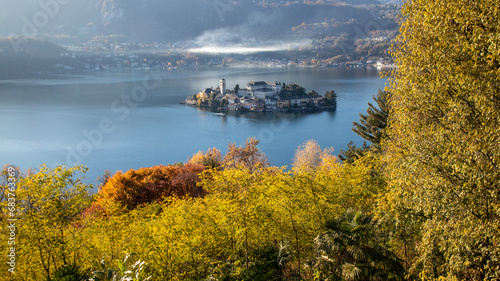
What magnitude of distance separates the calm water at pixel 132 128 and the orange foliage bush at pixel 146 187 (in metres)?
11.5

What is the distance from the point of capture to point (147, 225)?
17.7ft

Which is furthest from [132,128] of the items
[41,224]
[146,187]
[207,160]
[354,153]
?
[41,224]

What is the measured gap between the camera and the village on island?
43.2m

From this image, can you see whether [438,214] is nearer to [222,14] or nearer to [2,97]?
[2,97]

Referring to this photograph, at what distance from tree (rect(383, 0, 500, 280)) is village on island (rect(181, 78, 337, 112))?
3836 centimetres

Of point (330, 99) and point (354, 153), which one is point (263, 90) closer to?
point (330, 99)

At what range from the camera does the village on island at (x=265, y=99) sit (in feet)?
142

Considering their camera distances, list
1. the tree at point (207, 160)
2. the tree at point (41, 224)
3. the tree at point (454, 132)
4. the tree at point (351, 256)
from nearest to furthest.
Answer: the tree at point (454, 132) → the tree at point (41, 224) → the tree at point (351, 256) → the tree at point (207, 160)

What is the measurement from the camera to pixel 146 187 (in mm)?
12297

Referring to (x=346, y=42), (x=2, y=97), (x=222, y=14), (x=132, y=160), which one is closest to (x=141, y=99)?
(x=2, y=97)

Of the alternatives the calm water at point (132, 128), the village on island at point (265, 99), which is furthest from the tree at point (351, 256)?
the village on island at point (265, 99)

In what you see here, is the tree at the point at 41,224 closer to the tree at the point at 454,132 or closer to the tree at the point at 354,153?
the tree at the point at 454,132

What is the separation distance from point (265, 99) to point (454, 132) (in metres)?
42.1

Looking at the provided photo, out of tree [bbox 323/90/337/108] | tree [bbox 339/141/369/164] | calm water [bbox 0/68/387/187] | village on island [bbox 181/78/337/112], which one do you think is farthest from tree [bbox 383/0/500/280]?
tree [bbox 323/90/337/108]
